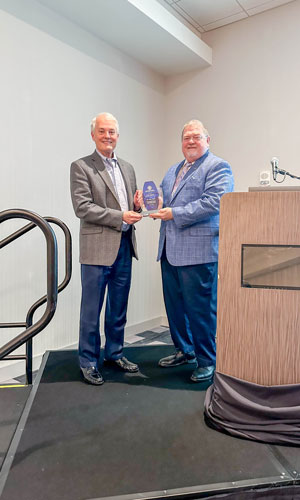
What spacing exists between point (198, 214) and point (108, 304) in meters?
0.82

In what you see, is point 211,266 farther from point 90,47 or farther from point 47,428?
point 90,47

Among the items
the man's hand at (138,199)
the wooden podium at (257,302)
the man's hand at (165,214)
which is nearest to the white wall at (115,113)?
the man's hand at (138,199)

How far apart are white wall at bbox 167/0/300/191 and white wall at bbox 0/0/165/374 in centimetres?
83

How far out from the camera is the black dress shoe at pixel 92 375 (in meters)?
2.12

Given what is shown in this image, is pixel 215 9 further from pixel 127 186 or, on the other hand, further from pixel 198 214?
pixel 198 214

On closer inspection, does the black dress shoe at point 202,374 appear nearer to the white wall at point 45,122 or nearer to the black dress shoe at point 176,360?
the black dress shoe at point 176,360

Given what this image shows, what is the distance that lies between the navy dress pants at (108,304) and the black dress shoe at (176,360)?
28 cm

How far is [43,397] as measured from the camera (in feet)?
6.39

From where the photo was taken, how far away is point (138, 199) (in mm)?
2355

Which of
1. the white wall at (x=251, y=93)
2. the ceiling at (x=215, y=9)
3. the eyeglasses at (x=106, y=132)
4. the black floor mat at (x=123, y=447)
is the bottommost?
the black floor mat at (x=123, y=447)

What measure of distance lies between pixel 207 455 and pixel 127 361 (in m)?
1.01

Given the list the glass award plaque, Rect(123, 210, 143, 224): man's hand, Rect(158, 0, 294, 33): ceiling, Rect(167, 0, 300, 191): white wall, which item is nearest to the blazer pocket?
Rect(123, 210, 143, 224): man's hand

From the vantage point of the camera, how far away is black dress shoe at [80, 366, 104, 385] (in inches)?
83.7

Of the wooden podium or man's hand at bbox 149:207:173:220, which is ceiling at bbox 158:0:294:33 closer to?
man's hand at bbox 149:207:173:220
